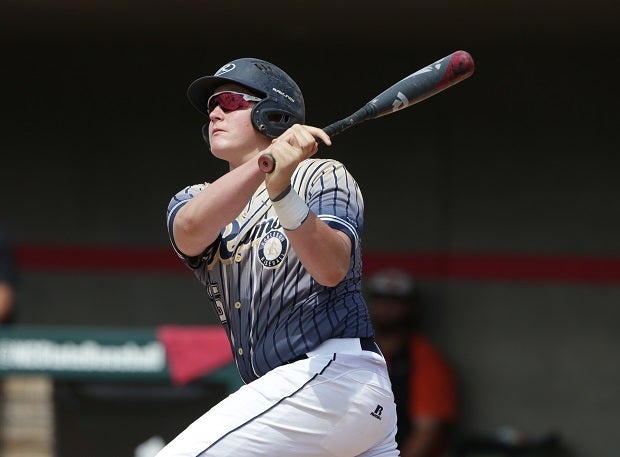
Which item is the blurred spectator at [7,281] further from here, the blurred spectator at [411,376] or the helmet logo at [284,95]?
the helmet logo at [284,95]

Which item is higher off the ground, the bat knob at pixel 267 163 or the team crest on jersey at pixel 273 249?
the bat knob at pixel 267 163

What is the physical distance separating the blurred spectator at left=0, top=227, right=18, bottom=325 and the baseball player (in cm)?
239

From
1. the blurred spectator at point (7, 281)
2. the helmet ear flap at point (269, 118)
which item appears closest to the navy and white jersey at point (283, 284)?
the helmet ear flap at point (269, 118)

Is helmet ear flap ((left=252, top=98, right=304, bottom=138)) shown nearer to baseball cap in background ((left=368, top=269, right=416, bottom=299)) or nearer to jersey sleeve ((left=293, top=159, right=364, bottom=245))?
jersey sleeve ((left=293, top=159, right=364, bottom=245))

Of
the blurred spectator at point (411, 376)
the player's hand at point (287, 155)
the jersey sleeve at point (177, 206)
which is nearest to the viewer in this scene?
the player's hand at point (287, 155)

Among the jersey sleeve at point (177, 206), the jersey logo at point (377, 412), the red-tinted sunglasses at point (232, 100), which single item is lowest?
the jersey logo at point (377, 412)

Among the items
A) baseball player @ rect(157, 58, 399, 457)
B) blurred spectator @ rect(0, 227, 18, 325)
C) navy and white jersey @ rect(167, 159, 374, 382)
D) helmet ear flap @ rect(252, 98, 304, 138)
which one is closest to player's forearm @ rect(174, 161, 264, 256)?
baseball player @ rect(157, 58, 399, 457)

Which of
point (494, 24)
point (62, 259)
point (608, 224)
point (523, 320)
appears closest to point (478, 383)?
Result: point (523, 320)

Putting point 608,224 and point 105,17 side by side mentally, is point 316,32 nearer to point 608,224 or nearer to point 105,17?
point 105,17

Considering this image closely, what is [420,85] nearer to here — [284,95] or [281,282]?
[284,95]

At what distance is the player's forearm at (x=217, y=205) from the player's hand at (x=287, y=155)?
0.21 ft

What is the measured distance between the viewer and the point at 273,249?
8.95 ft

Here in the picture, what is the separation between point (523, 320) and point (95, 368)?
114 inches

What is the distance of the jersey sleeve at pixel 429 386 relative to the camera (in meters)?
6.21
